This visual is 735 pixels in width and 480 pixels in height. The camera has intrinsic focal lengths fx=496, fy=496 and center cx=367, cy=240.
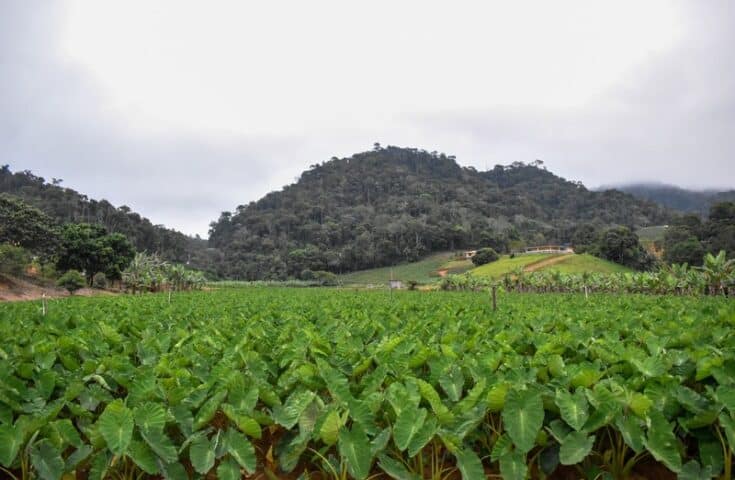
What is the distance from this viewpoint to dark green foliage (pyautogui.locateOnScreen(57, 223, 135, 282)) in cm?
5106

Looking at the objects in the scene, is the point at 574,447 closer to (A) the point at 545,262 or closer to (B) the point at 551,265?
(B) the point at 551,265

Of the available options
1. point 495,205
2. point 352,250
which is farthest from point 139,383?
point 495,205

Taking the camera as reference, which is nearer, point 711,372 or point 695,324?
point 711,372

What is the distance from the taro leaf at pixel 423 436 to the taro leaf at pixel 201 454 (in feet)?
3.68

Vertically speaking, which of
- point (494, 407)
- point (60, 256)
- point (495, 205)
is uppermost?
point (495, 205)

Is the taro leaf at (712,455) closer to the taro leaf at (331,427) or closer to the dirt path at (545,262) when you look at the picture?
the taro leaf at (331,427)

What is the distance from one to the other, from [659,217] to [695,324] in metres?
137

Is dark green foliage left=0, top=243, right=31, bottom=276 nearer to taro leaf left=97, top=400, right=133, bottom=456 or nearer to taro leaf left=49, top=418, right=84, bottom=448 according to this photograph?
taro leaf left=49, top=418, right=84, bottom=448

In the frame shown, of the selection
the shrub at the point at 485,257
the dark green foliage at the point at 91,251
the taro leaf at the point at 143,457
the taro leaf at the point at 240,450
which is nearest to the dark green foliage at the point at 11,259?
the dark green foliage at the point at 91,251

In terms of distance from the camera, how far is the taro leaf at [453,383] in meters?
3.54

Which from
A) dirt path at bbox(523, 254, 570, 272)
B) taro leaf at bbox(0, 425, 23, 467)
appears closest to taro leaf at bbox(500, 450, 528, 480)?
taro leaf at bbox(0, 425, 23, 467)

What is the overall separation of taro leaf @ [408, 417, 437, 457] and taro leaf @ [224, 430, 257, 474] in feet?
2.91

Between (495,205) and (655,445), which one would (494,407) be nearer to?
(655,445)

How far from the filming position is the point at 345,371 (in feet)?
13.6
